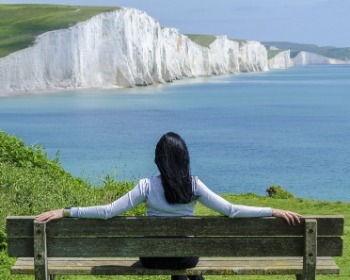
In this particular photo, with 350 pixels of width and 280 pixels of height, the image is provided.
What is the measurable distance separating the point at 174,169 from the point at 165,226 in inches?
16.3

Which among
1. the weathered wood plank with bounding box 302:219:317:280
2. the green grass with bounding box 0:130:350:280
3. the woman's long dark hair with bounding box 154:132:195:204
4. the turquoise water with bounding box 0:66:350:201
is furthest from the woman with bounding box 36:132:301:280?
the turquoise water with bounding box 0:66:350:201

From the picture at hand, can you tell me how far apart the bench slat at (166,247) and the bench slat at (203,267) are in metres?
0.16

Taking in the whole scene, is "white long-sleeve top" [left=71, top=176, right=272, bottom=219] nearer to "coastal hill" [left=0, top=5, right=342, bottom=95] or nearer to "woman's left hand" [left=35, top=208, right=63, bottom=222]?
"woman's left hand" [left=35, top=208, right=63, bottom=222]

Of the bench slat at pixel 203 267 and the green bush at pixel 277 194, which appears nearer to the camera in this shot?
the bench slat at pixel 203 267

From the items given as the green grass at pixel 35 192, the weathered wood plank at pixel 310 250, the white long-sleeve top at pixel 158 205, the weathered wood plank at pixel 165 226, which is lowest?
the green grass at pixel 35 192

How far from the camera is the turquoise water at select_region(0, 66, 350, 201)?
3816 cm

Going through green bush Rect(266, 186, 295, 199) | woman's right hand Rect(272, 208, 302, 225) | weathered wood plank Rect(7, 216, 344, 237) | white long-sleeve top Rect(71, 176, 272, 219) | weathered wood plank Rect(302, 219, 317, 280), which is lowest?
green bush Rect(266, 186, 295, 199)

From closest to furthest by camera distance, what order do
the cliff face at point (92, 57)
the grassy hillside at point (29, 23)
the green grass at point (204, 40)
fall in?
1. the cliff face at point (92, 57)
2. the grassy hillside at point (29, 23)
3. the green grass at point (204, 40)

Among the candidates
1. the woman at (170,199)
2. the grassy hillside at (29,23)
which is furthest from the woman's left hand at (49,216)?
the grassy hillside at (29,23)

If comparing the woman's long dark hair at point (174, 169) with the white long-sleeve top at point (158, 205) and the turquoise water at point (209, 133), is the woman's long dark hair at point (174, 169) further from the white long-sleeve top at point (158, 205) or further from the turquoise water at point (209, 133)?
the turquoise water at point (209, 133)

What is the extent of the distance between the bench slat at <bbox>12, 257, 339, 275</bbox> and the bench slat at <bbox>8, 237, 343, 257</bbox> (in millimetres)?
161

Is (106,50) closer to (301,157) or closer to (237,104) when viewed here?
(237,104)

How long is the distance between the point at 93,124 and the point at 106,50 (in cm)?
3737

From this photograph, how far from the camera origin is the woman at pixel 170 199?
5637 mm
